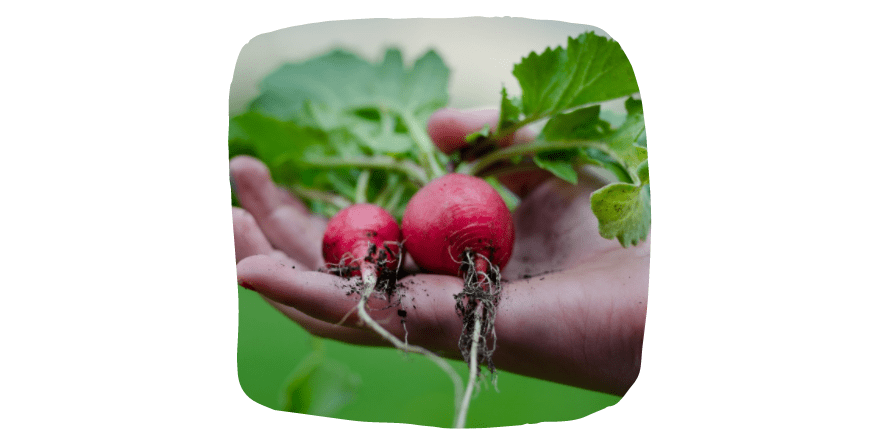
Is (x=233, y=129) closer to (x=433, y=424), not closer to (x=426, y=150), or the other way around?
(x=426, y=150)

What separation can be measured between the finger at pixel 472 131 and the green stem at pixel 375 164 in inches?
4.0

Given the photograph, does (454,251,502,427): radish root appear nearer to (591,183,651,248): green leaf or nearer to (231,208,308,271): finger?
(591,183,651,248): green leaf

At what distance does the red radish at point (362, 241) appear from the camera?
1218 mm

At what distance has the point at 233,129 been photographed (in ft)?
4.85

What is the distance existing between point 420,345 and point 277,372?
1.14ft

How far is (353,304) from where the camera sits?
3.70ft

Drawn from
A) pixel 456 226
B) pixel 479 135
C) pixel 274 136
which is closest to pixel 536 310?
pixel 456 226

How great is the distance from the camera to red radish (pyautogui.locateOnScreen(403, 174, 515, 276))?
120 cm

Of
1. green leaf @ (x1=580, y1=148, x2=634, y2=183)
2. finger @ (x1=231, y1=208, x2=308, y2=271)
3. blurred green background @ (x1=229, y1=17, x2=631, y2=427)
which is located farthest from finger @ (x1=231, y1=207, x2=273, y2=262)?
green leaf @ (x1=580, y1=148, x2=634, y2=183)

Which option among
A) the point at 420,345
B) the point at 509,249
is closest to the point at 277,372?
the point at 420,345

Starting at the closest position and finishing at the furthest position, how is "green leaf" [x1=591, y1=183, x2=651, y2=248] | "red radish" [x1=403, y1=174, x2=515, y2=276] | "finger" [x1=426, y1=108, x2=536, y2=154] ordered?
"green leaf" [x1=591, y1=183, x2=651, y2=248] < "red radish" [x1=403, y1=174, x2=515, y2=276] < "finger" [x1=426, y1=108, x2=536, y2=154]

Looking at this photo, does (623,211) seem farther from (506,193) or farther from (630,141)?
(506,193)

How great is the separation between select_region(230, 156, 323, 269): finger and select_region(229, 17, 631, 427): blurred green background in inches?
6.5

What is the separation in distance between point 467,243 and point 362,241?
0.81 feet
